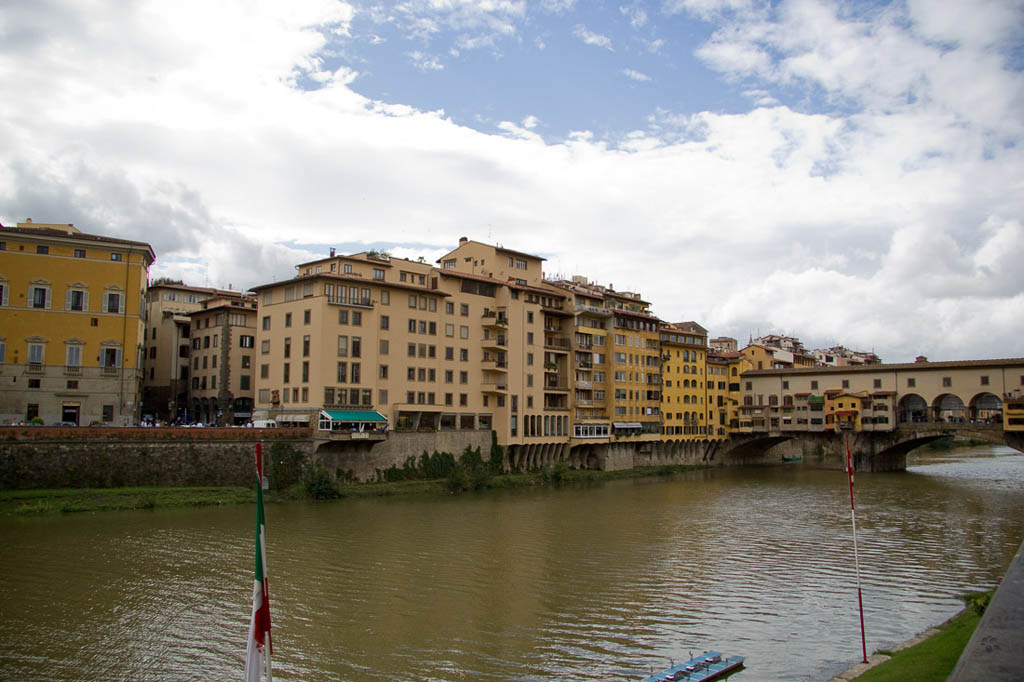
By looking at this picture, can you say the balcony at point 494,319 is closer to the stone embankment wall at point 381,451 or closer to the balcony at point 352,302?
the stone embankment wall at point 381,451

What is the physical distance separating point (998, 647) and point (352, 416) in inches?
2035

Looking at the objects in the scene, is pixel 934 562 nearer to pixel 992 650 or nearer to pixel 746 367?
pixel 992 650

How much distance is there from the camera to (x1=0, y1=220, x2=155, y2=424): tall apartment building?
55.3 metres

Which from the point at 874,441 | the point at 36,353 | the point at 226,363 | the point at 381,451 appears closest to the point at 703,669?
the point at 381,451

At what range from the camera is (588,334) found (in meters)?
81.5

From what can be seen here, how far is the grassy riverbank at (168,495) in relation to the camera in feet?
142

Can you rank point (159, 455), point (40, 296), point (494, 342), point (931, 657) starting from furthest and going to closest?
point (494, 342) < point (40, 296) < point (159, 455) < point (931, 657)

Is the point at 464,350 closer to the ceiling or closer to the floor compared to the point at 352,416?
closer to the ceiling

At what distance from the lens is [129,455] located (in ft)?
161

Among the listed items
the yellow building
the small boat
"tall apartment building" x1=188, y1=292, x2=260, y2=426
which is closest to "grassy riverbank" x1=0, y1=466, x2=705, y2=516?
"tall apartment building" x1=188, y1=292, x2=260, y2=426

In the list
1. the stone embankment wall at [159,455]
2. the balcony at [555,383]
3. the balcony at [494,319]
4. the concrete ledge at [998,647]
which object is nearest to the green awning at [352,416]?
the stone embankment wall at [159,455]

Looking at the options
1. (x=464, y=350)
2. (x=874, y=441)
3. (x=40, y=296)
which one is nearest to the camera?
(x=40, y=296)

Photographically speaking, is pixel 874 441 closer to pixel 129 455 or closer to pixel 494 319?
pixel 494 319

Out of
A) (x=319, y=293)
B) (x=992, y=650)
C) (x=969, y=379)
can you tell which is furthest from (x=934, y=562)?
(x=969, y=379)
